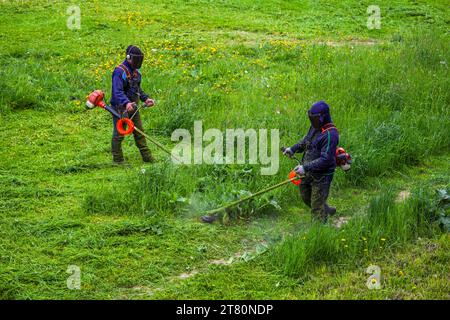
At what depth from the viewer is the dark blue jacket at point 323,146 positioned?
714cm

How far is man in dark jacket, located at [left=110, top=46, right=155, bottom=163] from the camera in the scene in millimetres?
8828

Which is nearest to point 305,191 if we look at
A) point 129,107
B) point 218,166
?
point 218,166

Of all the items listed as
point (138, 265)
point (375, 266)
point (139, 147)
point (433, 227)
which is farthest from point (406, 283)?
point (139, 147)

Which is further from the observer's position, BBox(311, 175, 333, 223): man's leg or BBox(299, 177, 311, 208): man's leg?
BBox(299, 177, 311, 208): man's leg

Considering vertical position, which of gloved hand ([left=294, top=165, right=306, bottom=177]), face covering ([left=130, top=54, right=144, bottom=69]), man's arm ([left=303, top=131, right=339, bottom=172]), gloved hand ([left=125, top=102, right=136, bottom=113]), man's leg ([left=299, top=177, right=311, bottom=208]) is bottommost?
man's leg ([left=299, top=177, right=311, bottom=208])

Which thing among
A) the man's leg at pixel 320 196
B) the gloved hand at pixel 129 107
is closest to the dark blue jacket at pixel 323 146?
the man's leg at pixel 320 196

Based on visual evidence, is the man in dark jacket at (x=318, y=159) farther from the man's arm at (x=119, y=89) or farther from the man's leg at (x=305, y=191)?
the man's arm at (x=119, y=89)

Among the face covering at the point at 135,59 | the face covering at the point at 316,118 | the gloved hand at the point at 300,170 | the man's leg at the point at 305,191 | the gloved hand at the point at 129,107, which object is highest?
the face covering at the point at 135,59

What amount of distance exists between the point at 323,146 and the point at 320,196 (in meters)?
0.58

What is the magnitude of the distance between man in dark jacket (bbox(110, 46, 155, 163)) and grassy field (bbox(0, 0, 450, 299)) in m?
0.27

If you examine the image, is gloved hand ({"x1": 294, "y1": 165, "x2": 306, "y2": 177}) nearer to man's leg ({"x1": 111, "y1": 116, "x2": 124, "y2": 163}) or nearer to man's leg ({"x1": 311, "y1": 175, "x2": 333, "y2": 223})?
man's leg ({"x1": 311, "y1": 175, "x2": 333, "y2": 223})

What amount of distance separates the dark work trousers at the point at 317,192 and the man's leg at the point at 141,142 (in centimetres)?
267

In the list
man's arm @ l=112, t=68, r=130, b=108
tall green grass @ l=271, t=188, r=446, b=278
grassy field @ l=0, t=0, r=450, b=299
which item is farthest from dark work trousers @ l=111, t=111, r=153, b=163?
tall green grass @ l=271, t=188, r=446, b=278

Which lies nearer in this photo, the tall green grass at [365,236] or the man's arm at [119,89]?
the tall green grass at [365,236]
